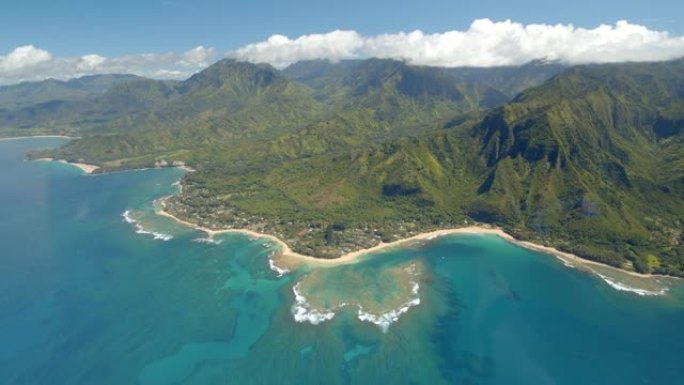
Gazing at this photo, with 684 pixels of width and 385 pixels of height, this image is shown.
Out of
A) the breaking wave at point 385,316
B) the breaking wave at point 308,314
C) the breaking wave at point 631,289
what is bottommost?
the breaking wave at point 631,289

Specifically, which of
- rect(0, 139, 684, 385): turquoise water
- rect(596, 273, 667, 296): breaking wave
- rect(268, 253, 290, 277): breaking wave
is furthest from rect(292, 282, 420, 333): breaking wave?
rect(596, 273, 667, 296): breaking wave

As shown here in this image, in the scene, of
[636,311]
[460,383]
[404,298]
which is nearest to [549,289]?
[636,311]

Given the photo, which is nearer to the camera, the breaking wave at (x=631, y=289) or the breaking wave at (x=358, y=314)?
the breaking wave at (x=358, y=314)

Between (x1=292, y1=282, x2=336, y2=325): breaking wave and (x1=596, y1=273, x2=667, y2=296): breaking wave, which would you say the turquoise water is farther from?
(x1=596, y1=273, x2=667, y2=296): breaking wave

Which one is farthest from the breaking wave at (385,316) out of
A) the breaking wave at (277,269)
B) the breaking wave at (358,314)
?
the breaking wave at (277,269)

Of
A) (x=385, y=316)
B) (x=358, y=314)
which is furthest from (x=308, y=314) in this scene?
(x=385, y=316)

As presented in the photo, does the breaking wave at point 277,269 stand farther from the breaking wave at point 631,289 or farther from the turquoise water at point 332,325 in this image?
the breaking wave at point 631,289

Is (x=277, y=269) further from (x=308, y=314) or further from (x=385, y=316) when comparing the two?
(x=385, y=316)

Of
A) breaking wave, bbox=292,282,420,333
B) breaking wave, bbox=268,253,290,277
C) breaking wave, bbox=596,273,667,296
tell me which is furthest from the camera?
breaking wave, bbox=268,253,290,277
